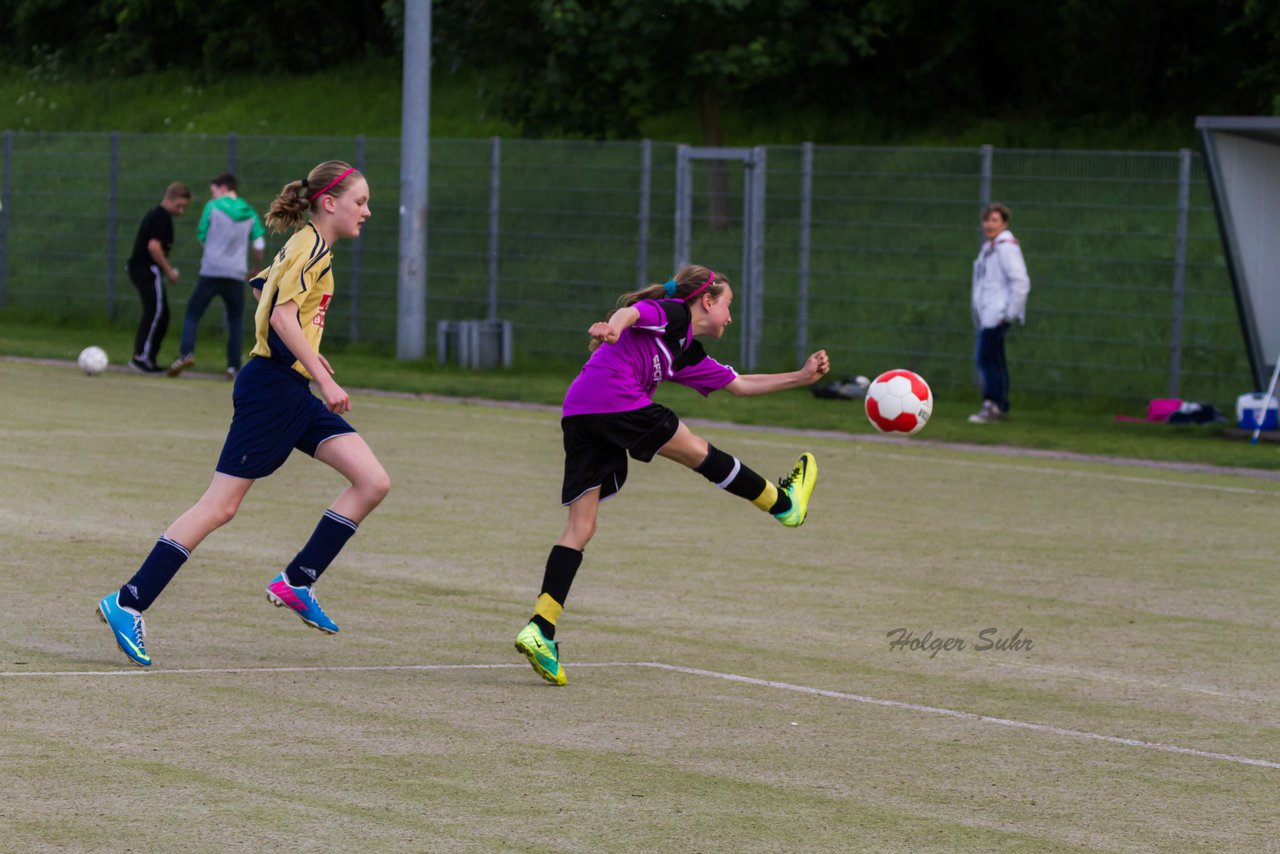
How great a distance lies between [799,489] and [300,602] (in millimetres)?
2178

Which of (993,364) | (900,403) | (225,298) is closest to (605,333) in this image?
(900,403)

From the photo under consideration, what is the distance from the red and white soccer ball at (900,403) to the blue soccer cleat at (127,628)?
406 centimetres

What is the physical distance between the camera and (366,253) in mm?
25047

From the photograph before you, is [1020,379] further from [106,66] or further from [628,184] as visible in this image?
[106,66]

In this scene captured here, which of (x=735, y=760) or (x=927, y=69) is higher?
(x=927, y=69)

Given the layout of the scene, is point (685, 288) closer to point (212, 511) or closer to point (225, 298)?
point (212, 511)

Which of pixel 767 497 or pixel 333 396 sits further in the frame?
pixel 767 497

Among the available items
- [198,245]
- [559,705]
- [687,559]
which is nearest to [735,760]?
[559,705]

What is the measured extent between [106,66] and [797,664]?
44.3 metres

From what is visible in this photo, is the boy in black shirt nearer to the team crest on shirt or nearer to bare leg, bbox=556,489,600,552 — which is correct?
the team crest on shirt

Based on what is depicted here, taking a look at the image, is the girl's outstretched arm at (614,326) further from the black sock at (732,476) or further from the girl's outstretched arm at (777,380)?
the girl's outstretched arm at (777,380)

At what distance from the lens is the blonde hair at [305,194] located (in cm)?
788

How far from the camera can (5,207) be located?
91.7ft
